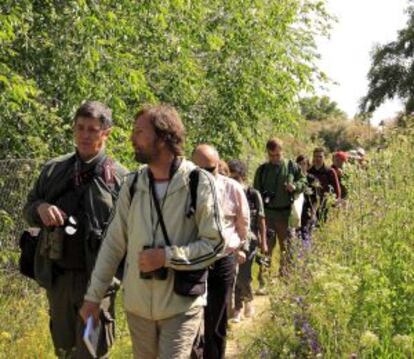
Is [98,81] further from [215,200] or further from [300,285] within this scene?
[215,200]

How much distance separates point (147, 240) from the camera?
146 inches

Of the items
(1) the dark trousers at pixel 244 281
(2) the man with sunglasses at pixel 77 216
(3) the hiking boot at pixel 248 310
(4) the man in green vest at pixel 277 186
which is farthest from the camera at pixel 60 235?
(4) the man in green vest at pixel 277 186

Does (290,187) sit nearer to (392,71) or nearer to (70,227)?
(70,227)

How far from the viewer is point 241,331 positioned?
7.05 metres

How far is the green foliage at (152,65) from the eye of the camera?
786 cm

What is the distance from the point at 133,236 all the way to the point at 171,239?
0.21 metres

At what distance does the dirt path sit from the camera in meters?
6.35

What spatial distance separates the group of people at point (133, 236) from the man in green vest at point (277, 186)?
4413mm

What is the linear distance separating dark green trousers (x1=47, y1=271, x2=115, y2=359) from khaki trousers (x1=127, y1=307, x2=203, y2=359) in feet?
1.41

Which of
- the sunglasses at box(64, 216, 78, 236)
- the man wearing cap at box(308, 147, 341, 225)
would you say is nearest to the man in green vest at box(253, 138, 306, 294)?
the man wearing cap at box(308, 147, 341, 225)

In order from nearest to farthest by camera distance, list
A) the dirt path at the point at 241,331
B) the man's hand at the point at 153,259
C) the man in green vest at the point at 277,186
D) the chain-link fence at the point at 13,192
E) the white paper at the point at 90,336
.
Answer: the man's hand at the point at 153,259 < the white paper at the point at 90,336 < the dirt path at the point at 241,331 < the chain-link fence at the point at 13,192 < the man in green vest at the point at 277,186

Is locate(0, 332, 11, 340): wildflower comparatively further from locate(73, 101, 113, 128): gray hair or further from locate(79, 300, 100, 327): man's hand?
locate(73, 101, 113, 128): gray hair

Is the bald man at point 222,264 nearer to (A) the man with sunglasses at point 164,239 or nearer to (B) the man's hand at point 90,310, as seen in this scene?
(A) the man with sunglasses at point 164,239

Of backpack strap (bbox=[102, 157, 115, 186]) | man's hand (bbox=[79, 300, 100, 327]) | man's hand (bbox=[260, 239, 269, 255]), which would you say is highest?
backpack strap (bbox=[102, 157, 115, 186])
